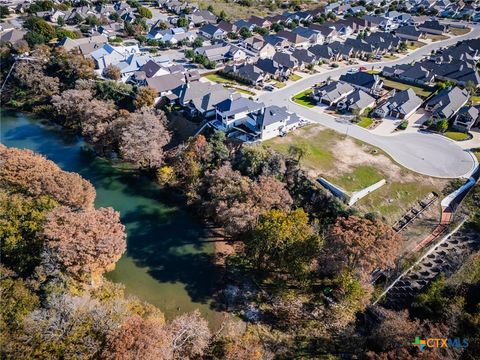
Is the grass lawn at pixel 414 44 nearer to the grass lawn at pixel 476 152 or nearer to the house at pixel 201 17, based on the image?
the grass lawn at pixel 476 152

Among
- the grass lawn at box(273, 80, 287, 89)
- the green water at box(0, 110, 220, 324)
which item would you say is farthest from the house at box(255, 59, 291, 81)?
the green water at box(0, 110, 220, 324)

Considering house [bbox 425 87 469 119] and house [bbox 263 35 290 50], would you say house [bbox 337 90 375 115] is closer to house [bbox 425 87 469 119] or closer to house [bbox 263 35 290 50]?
house [bbox 425 87 469 119]

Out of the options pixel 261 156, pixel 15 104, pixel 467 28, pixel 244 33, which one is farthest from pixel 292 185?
pixel 467 28

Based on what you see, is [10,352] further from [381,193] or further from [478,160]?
[478,160]

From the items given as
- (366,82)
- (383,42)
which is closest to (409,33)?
(383,42)

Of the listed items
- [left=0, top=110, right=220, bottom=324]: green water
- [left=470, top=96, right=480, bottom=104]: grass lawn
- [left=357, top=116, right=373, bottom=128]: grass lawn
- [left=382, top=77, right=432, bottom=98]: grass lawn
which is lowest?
[left=0, top=110, right=220, bottom=324]: green water

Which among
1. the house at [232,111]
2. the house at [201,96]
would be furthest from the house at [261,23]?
the house at [232,111]

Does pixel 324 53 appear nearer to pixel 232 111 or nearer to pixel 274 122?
pixel 274 122
